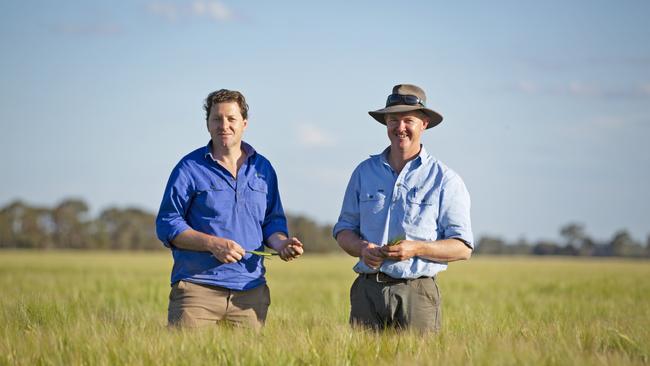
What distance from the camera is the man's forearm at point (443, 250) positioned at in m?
5.21

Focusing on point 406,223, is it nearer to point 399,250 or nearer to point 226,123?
point 399,250

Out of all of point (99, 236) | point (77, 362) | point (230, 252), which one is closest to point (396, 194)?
point (230, 252)

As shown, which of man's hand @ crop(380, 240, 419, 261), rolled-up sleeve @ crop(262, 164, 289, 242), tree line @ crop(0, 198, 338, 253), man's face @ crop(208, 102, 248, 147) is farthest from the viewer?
tree line @ crop(0, 198, 338, 253)

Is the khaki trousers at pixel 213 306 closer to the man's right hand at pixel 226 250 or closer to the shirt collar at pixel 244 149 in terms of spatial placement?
the man's right hand at pixel 226 250

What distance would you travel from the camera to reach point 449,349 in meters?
4.45

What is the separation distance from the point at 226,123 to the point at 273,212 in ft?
2.62

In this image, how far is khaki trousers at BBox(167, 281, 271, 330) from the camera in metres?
5.56

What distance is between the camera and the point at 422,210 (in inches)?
213

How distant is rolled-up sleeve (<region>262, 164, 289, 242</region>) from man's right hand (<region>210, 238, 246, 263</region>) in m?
0.51

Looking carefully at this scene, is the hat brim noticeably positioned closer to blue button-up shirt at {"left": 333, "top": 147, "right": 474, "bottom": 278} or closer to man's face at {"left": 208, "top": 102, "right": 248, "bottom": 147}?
blue button-up shirt at {"left": 333, "top": 147, "right": 474, "bottom": 278}

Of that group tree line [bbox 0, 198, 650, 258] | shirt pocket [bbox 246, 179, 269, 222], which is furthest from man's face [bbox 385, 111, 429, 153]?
tree line [bbox 0, 198, 650, 258]

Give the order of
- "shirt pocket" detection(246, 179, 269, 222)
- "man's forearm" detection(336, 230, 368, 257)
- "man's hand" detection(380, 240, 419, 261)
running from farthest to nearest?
"shirt pocket" detection(246, 179, 269, 222)
"man's forearm" detection(336, 230, 368, 257)
"man's hand" detection(380, 240, 419, 261)

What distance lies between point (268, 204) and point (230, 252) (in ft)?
2.31

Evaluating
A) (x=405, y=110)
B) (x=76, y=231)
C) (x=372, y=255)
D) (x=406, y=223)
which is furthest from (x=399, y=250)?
(x=76, y=231)
